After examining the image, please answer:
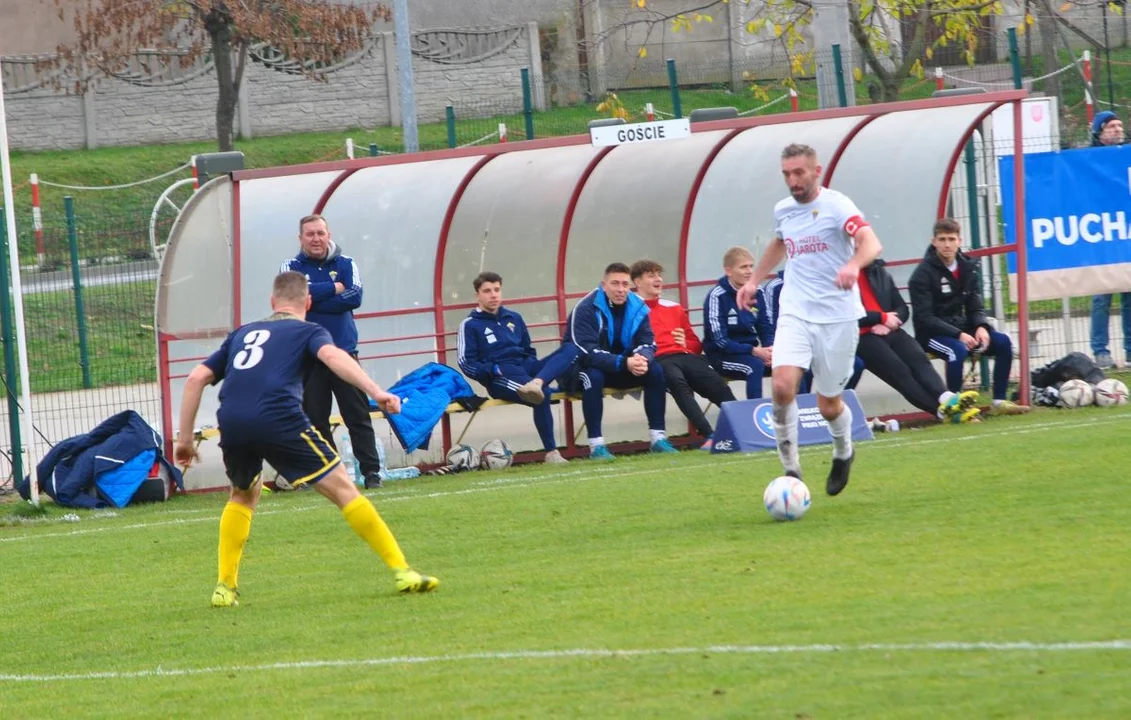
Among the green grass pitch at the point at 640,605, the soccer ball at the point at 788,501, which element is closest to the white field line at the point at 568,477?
the green grass pitch at the point at 640,605

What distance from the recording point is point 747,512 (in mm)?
9508

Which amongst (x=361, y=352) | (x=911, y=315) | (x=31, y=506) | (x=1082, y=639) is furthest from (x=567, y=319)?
(x=1082, y=639)

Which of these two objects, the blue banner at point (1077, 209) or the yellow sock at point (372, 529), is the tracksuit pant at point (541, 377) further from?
the yellow sock at point (372, 529)

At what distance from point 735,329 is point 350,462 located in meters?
3.44

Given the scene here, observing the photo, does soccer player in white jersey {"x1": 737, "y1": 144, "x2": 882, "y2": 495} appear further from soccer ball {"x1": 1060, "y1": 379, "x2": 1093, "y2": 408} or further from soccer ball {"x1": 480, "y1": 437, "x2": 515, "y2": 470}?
soccer ball {"x1": 1060, "y1": 379, "x2": 1093, "y2": 408}

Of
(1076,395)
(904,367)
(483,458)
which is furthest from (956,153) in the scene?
(483,458)

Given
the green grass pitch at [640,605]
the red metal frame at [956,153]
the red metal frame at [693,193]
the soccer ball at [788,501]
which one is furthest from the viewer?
the red metal frame at [693,193]

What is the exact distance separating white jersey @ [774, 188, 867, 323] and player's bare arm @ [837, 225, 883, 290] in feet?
0.41

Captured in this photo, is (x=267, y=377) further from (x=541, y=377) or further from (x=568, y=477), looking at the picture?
(x=541, y=377)

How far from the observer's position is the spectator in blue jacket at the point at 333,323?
12484 mm

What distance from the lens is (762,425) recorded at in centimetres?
1295

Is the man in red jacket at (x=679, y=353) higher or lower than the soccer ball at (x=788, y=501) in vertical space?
higher

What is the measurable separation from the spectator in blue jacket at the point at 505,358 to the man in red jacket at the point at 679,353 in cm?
82

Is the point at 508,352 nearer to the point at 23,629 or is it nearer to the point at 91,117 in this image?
the point at 23,629
